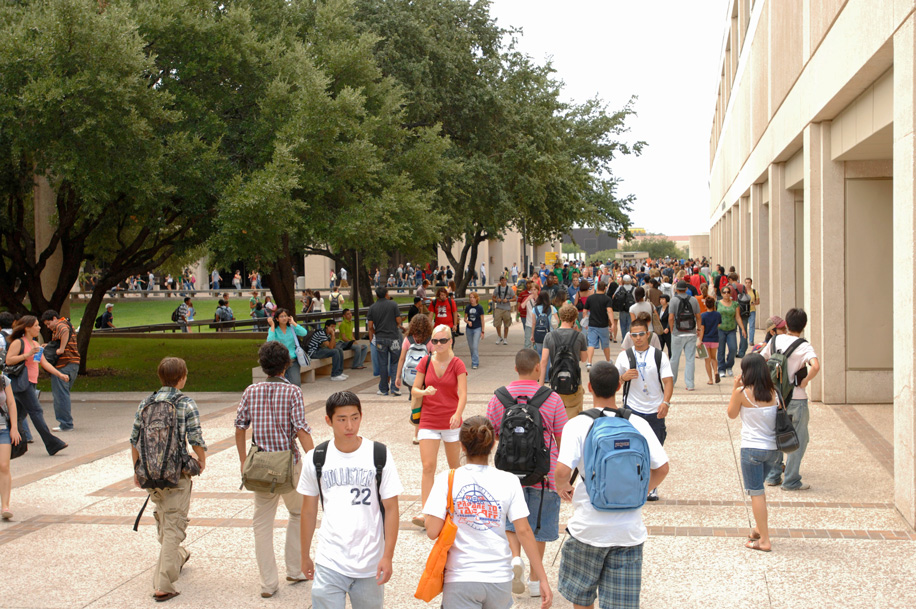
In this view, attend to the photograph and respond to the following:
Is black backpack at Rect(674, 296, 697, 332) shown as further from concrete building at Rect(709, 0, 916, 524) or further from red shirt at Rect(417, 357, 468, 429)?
red shirt at Rect(417, 357, 468, 429)

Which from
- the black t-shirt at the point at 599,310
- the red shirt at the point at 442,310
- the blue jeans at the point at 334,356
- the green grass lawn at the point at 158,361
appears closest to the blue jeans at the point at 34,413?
the green grass lawn at the point at 158,361

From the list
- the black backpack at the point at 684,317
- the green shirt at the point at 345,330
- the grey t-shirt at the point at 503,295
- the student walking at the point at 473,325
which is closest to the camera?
the black backpack at the point at 684,317

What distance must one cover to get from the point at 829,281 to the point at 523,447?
900 centimetres

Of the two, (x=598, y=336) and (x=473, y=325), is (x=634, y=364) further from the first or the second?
(x=473, y=325)

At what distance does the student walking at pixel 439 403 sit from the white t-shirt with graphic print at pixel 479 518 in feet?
9.87

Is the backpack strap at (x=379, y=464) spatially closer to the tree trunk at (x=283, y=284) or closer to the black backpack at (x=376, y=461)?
the black backpack at (x=376, y=461)

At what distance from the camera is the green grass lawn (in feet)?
56.9

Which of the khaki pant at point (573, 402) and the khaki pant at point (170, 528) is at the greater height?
the khaki pant at point (573, 402)

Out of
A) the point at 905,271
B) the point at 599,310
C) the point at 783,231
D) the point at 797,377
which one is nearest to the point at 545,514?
the point at 797,377

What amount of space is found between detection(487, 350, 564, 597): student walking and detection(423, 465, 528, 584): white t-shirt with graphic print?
4.19ft

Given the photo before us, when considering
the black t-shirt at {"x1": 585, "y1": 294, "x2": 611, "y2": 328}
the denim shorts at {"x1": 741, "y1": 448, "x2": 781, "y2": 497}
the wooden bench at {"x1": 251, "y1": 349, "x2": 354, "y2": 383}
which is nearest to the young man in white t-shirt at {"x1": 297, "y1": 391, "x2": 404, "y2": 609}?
the denim shorts at {"x1": 741, "y1": 448, "x2": 781, "y2": 497}

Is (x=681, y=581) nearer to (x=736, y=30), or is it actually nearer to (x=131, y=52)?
(x=131, y=52)

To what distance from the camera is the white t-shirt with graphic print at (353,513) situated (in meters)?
4.25

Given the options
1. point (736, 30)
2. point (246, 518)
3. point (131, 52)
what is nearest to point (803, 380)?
point (246, 518)
